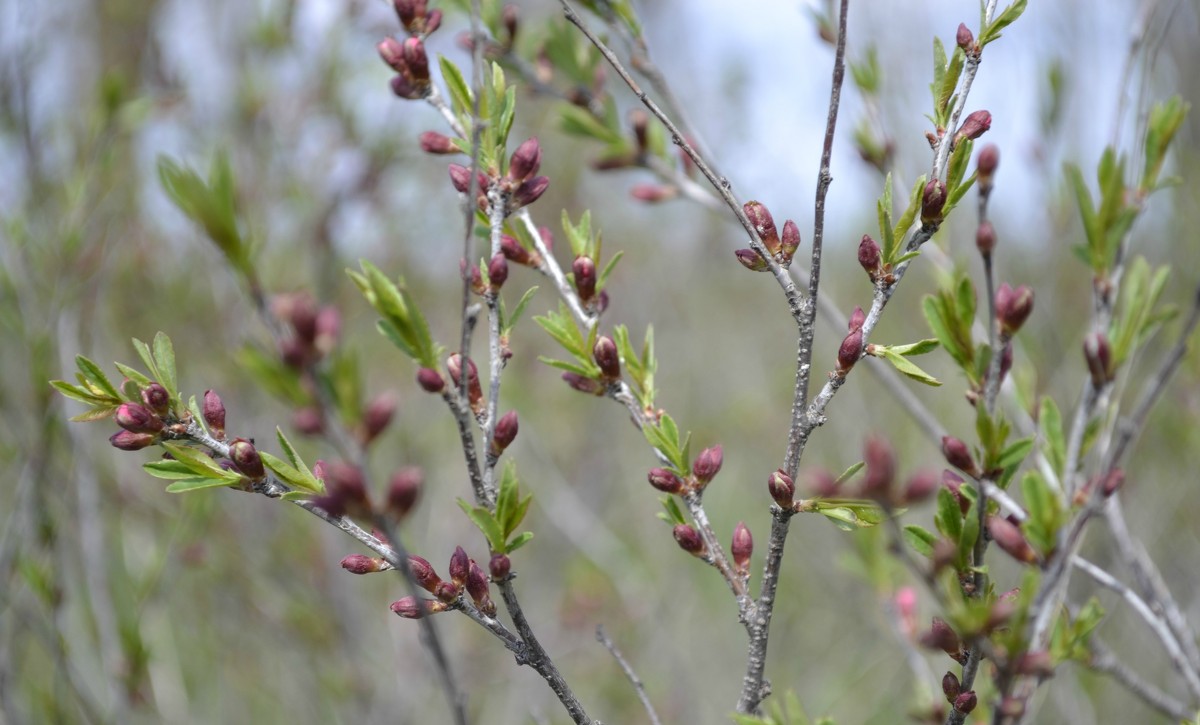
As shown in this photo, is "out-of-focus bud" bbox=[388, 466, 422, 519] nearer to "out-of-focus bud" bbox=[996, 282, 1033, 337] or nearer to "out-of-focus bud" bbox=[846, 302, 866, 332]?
"out-of-focus bud" bbox=[846, 302, 866, 332]

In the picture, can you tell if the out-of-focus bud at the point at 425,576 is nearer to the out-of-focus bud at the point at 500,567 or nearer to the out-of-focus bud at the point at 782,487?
the out-of-focus bud at the point at 500,567

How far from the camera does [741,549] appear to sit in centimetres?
124

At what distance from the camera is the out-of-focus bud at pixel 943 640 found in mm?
966

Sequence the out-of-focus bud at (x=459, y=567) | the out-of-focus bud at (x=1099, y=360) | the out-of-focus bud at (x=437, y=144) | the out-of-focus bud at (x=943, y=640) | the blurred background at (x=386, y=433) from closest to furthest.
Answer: the out-of-focus bud at (x=943, y=640) → the out-of-focus bud at (x=459, y=567) → the out-of-focus bud at (x=1099, y=360) → the out-of-focus bud at (x=437, y=144) → the blurred background at (x=386, y=433)

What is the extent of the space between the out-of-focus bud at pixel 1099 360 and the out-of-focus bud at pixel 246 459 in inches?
43.0

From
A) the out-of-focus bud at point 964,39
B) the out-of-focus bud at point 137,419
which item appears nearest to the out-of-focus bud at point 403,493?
the out-of-focus bud at point 137,419

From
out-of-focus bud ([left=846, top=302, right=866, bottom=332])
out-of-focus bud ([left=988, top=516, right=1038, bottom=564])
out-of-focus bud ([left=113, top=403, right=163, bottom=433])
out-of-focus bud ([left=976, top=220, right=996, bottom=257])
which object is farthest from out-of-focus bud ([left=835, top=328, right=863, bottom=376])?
out-of-focus bud ([left=113, top=403, right=163, bottom=433])

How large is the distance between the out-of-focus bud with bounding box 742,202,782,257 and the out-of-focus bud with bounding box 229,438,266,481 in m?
0.69

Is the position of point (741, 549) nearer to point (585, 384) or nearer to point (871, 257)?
point (585, 384)

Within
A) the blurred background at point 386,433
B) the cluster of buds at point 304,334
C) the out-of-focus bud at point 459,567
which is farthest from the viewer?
the blurred background at point 386,433

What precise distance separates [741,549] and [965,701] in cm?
34

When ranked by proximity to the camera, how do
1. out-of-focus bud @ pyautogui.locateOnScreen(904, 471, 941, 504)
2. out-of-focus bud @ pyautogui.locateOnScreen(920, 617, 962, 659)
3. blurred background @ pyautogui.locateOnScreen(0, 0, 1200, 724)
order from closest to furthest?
out-of-focus bud @ pyautogui.locateOnScreen(904, 471, 941, 504)
out-of-focus bud @ pyautogui.locateOnScreen(920, 617, 962, 659)
blurred background @ pyautogui.locateOnScreen(0, 0, 1200, 724)

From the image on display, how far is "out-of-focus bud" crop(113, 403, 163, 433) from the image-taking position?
39.2 inches

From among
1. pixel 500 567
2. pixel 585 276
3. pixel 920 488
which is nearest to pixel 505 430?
pixel 500 567
